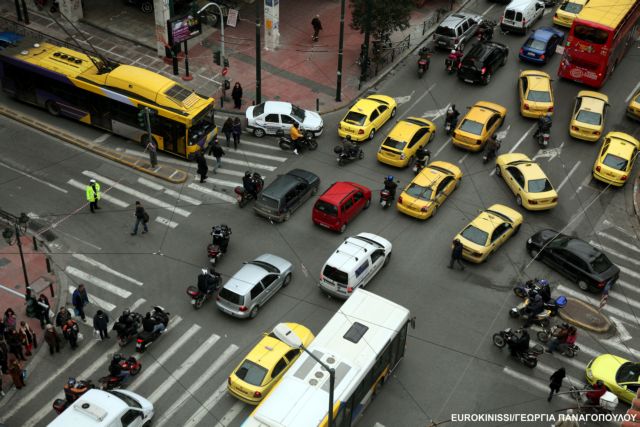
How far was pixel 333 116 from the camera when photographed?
44.5m

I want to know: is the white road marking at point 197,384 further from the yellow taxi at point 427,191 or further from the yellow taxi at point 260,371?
the yellow taxi at point 427,191

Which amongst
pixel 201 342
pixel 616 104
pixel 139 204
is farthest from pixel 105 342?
pixel 616 104

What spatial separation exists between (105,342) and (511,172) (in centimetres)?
2041

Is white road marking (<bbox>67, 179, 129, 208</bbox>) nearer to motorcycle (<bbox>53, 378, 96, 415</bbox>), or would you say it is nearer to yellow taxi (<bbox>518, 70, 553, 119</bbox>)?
motorcycle (<bbox>53, 378, 96, 415</bbox>)

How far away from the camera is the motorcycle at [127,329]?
97.1ft

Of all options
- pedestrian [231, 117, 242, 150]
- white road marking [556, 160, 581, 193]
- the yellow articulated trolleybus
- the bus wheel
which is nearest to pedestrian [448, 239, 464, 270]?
white road marking [556, 160, 581, 193]

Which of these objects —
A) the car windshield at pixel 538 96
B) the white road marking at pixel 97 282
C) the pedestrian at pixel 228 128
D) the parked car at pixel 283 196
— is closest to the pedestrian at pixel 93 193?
the white road marking at pixel 97 282

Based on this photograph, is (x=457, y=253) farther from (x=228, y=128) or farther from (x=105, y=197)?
(x=105, y=197)

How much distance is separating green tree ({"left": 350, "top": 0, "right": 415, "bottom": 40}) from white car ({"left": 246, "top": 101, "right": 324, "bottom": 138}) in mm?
8009

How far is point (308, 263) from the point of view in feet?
113

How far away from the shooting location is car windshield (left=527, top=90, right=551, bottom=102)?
44.0m

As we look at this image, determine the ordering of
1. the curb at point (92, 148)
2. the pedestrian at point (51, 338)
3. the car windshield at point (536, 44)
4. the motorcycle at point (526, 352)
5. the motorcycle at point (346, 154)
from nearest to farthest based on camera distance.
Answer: the pedestrian at point (51, 338), the motorcycle at point (526, 352), the curb at point (92, 148), the motorcycle at point (346, 154), the car windshield at point (536, 44)

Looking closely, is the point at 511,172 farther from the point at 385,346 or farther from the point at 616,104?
the point at 385,346

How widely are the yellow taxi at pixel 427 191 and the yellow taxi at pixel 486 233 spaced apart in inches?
90.3
